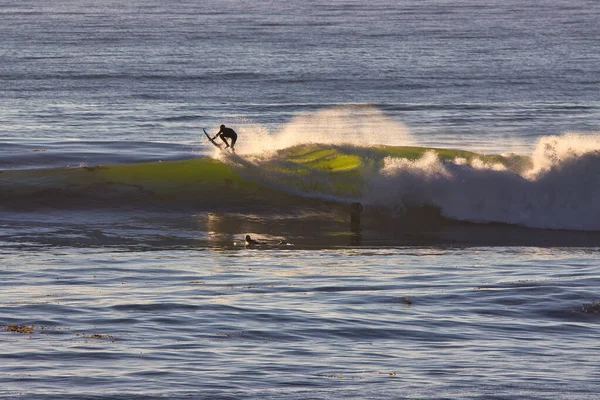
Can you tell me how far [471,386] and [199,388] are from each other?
3.09 metres

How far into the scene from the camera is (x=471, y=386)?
12742 millimetres

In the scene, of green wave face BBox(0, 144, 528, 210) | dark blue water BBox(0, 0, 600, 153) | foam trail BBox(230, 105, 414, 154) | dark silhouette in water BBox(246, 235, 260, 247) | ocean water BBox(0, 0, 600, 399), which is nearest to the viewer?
ocean water BBox(0, 0, 600, 399)

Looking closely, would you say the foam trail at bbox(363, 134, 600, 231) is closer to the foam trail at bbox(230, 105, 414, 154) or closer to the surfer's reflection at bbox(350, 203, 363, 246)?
the surfer's reflection at bbox(350, 203, 363, 246)

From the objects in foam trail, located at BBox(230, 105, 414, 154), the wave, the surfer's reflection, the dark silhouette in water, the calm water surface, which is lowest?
the calm water surface

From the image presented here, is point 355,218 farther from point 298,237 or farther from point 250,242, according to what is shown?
point 250,242

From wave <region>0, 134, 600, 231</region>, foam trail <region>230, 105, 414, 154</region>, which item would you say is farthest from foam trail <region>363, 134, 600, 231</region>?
foam trail <region>230, 105, 414, 154</region>

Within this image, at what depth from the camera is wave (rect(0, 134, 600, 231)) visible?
90.3 ft

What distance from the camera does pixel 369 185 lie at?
2858 centimetres

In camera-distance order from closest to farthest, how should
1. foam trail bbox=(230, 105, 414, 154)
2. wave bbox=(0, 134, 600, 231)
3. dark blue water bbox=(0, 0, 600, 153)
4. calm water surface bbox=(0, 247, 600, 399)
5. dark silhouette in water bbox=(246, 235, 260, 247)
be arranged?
calm water surface bbox=(0, 247, 600, 399) < dark silhouette in water bbox=(246, 235, 260, 247) < wave bbox=(0, 134, 600, 231) < foam trail bbox=(230, 105, 414, 154) < dark blue water bbox=(0, 0, 600, 153)

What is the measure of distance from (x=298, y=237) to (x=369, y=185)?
4390 millimetres

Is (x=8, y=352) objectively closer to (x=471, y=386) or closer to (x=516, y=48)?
(x=471, y=386)

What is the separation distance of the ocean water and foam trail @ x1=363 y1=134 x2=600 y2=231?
0.19 ft

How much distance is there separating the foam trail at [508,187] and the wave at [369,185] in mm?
25

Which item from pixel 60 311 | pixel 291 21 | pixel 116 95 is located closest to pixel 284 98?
pixel 116 95
